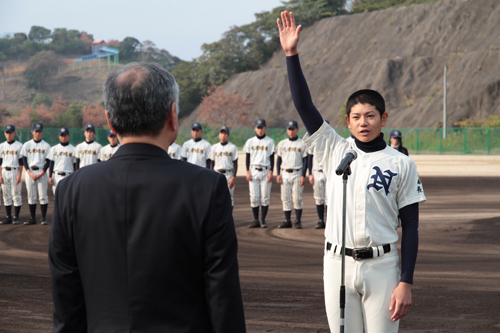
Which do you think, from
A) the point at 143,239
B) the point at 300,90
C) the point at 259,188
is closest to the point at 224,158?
the point at 259,188

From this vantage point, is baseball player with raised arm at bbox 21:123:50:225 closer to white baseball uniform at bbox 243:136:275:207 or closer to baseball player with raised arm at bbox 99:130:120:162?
baseball player with raised arm at bbox 99:130:120:162

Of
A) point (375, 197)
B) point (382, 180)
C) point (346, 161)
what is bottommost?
point (375, 197)

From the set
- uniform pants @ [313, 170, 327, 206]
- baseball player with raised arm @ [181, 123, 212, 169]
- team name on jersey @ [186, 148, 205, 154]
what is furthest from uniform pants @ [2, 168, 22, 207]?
uniform pants @ [313, 170, 327, 206]

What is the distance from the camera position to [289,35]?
333 centimetres

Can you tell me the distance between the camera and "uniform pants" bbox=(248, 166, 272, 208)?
Result: 1350 centimetres

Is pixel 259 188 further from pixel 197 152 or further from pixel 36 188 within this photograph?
pixel 36 188

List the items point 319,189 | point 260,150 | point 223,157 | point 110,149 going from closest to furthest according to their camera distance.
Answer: point 319,189
point 260,150
point 223,157
point 110,149

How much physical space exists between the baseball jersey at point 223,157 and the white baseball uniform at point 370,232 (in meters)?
10.7

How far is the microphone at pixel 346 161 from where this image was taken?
3.10m

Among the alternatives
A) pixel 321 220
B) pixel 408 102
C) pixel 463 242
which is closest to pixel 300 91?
pixel 463 242

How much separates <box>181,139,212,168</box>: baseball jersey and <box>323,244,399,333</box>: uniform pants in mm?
11496

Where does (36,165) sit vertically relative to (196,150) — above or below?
below

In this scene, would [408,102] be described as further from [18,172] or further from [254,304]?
[254,304]

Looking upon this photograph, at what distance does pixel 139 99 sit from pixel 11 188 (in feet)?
45.2
